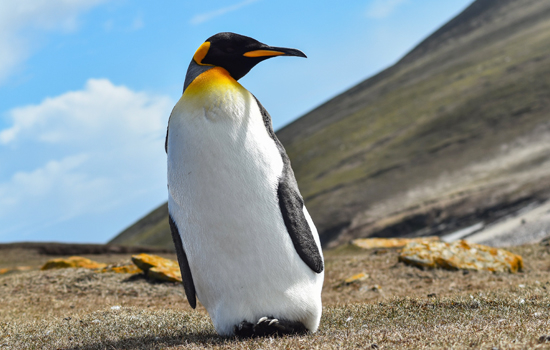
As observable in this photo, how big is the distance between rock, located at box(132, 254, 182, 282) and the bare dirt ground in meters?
0.22

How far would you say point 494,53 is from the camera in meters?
66.8

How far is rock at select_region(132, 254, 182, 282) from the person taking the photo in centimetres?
1170

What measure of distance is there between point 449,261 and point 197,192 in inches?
354

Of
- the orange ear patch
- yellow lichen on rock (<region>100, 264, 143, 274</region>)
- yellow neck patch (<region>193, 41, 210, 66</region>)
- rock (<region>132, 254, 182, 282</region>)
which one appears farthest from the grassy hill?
yellow neck patch (<region>193, 41, 210, 66</region>)

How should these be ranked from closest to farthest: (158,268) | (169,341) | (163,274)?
(169,341) → (163,274) → (158,268)

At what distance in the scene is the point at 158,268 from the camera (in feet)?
38.9

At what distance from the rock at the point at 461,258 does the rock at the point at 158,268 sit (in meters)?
5.70

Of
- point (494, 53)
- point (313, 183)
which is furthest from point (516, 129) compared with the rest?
point (494, 53)

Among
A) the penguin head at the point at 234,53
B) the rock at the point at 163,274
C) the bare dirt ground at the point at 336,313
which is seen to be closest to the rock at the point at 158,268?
the rock at the point at 163,274

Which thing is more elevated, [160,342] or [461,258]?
[160,342]

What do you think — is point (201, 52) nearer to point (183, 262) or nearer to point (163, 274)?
point (183, 262)

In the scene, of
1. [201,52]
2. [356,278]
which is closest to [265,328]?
[201,52]

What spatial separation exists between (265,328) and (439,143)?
147 feet

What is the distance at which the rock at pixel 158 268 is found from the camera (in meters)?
11.7
